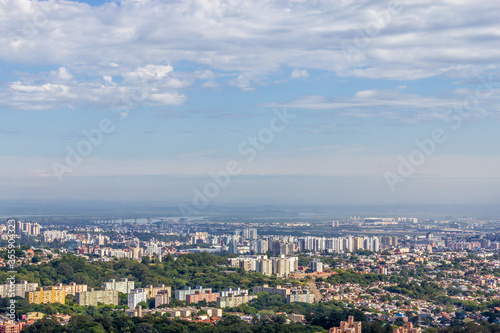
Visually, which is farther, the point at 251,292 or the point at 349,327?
the point at 251,292

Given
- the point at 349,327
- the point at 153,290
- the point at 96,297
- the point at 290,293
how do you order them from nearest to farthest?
the point at 349,327 → the point at 96,297 → the point at 153,290 → the point at 290,293

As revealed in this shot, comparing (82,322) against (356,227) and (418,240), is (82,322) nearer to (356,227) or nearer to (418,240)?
(418,240)

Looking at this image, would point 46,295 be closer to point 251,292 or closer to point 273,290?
point 251,292

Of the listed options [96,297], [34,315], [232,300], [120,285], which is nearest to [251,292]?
[232,300]

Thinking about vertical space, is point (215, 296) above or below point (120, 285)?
below

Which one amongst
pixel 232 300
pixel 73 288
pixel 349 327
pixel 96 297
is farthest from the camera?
pixel 232 300

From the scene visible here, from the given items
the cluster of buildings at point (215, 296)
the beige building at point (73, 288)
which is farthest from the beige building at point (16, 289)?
the cluster of buildings at point (215, 296)

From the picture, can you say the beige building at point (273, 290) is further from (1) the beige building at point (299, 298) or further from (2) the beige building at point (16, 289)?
(2) the beige building at point (16, 289)

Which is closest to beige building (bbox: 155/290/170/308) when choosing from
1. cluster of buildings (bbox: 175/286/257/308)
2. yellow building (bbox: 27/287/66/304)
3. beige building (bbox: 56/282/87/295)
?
cluster of buildings (bbox: 175/286/257/308)
